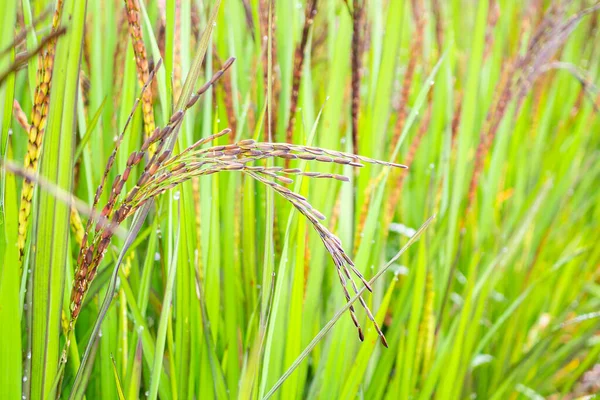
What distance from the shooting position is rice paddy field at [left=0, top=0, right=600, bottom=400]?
48 cm

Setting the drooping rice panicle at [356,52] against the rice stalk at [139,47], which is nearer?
the rice stalk at [139,47]

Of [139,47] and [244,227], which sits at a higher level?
[139,47]

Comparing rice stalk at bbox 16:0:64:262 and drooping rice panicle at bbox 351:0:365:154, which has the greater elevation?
drooping rice panicle at bbox 351:0:365:154

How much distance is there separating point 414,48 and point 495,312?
57cm

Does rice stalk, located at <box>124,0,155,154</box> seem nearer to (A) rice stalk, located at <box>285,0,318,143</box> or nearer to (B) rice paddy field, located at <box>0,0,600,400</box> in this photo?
(B) rice paddy field, located at <box>0,0,600,400</box>

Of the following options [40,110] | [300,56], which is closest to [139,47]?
[40,110]

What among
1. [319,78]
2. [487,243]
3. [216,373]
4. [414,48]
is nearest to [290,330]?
[216,373]

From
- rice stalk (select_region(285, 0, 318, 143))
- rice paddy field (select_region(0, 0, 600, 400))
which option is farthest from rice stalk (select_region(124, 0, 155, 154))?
rice stalk (select_region(285, 0, 318, 143))

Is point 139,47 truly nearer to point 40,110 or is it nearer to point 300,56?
point 40,110

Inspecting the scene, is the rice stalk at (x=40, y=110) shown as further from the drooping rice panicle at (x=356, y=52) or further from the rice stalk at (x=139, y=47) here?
the drooping rice panicle at (x=356, y=52)

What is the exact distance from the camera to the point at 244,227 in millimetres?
785

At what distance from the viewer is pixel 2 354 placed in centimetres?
51

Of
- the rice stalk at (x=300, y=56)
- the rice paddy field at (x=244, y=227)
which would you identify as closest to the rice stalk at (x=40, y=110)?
the rice paddy field at (x=244, y=227)

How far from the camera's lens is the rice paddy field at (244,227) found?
48 centimetres
